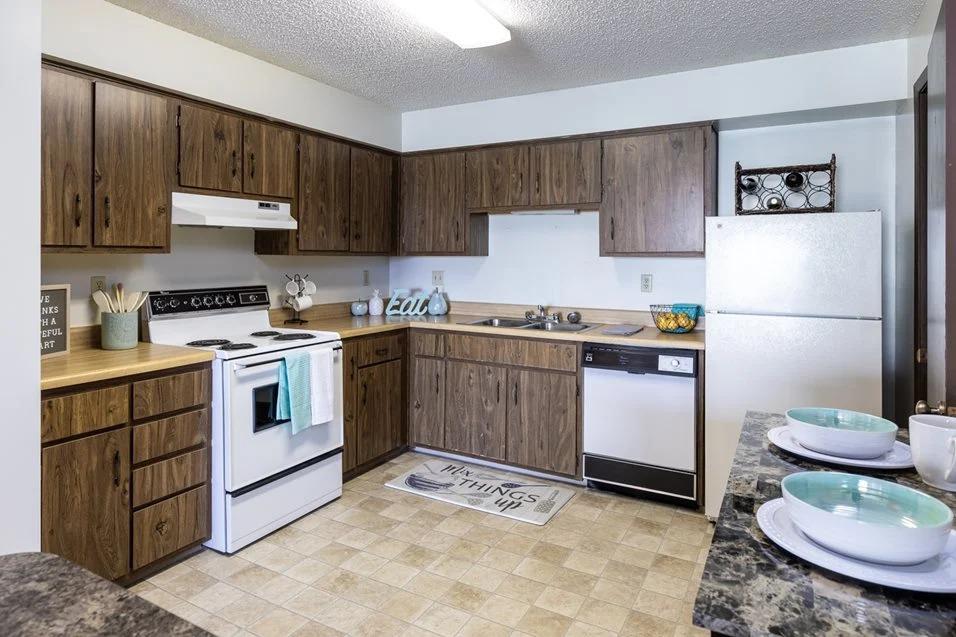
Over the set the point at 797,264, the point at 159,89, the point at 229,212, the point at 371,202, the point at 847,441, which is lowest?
the point at 847,441

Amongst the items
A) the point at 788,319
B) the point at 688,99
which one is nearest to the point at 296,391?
the point at 788,319

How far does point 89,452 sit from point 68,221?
0.94 meters

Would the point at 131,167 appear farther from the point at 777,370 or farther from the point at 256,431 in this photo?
the point at 777,370

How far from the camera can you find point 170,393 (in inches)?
97.0

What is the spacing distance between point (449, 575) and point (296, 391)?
1139mm

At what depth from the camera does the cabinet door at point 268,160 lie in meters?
3.16

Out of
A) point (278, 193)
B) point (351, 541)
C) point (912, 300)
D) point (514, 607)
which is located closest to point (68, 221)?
point (278, 193)

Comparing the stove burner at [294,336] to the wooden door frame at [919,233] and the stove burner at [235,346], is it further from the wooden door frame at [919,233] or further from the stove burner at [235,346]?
the wooden door frame at [919,233]

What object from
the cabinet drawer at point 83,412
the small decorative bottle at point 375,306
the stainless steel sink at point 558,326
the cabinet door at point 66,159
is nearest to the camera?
the cabinet drawer at point 83,412

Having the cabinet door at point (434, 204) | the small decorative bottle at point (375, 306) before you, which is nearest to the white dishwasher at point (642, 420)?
the cabinet door at point (434, 204)

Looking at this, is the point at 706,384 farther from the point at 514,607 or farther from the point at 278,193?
the point at 278,193

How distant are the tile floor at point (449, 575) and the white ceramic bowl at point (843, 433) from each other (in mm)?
1164

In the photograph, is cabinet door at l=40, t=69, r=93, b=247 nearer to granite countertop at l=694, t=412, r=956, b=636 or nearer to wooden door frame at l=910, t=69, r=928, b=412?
granite countertop at l=694, t=412, r=956, b=636

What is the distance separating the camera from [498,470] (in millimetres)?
3752
